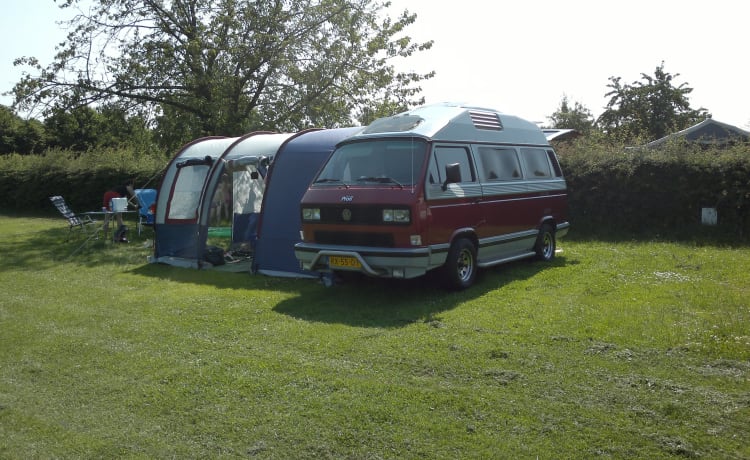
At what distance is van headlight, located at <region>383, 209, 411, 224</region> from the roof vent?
2570 mm

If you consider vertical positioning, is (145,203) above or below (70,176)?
below

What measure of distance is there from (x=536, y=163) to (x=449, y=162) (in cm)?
306

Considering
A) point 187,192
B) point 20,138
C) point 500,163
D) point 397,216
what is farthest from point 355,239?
point 20,138

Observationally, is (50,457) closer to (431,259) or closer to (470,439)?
(470,439)

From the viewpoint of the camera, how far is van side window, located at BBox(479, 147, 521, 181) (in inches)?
422

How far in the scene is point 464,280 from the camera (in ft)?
32.6

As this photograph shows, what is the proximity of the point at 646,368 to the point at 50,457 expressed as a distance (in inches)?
196

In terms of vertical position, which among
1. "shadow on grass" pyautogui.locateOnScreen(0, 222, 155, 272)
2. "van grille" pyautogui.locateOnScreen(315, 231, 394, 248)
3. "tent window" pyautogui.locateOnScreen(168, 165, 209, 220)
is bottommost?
"shadow on grass" pyautogui.locateOnScreen(0, 222, 155, 272)

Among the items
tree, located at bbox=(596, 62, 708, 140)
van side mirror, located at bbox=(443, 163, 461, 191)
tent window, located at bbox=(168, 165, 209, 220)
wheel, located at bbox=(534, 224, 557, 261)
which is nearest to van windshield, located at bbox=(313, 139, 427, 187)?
van side mirror, located at bbox=(443, 163, 461, 191)

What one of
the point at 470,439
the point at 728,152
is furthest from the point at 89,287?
the point at 728,152

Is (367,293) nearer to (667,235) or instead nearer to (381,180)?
(381,180)

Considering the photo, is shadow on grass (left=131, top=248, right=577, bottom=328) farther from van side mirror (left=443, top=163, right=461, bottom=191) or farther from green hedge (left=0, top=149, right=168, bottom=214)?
green hedge (left=0, top=149, right=168, bottom=214)

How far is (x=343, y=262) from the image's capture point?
9.30m

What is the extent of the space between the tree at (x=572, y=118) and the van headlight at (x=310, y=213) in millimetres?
52884
